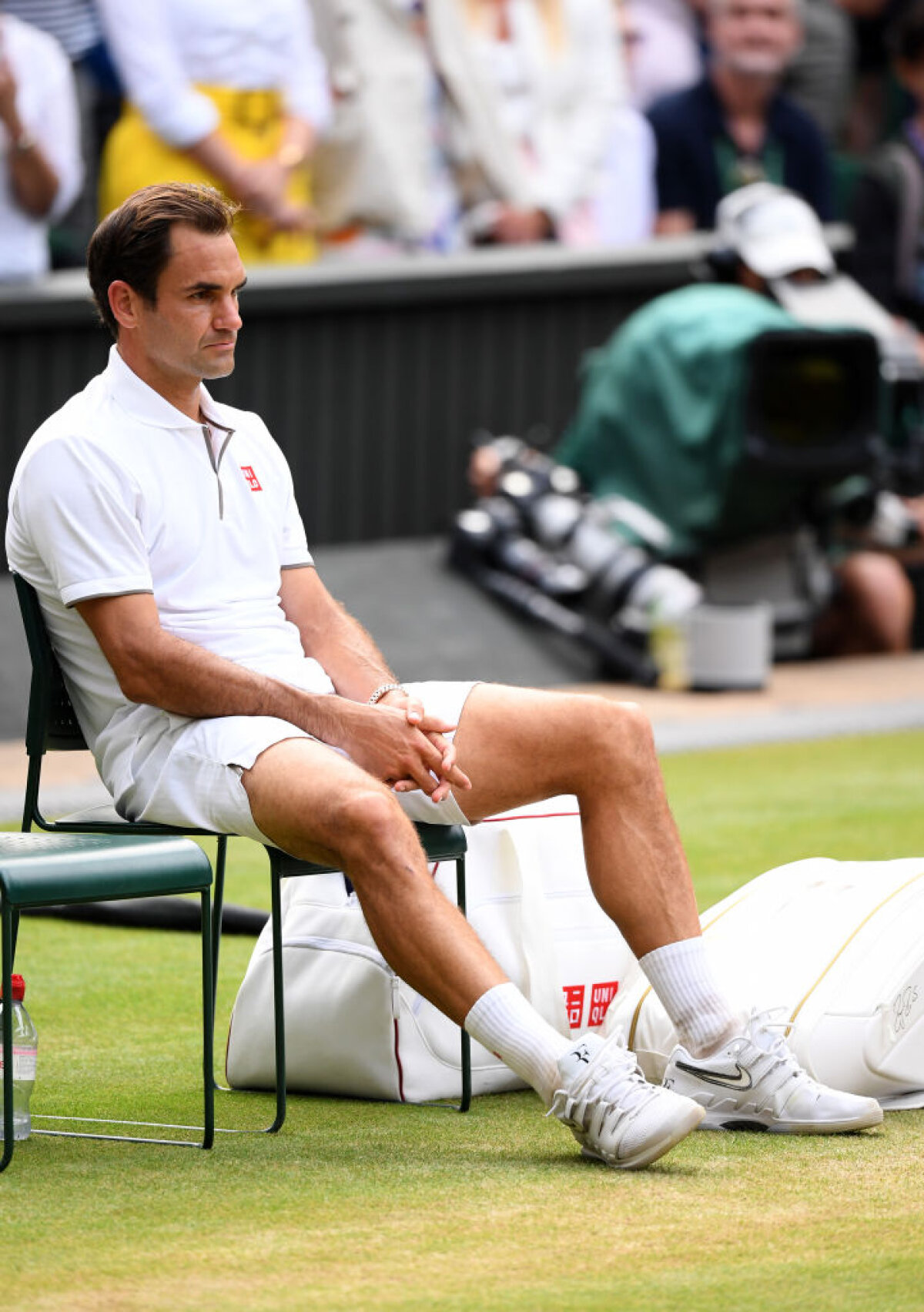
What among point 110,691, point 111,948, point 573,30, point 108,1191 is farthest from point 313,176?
point 108,1191

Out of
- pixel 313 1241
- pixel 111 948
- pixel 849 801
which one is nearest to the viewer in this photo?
pixel 313 1241

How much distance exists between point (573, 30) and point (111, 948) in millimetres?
6559

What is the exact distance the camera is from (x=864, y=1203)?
316 centimetres

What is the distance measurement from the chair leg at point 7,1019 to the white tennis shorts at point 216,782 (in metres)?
0.37

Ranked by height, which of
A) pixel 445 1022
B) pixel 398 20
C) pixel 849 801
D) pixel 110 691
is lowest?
pixel 849 801

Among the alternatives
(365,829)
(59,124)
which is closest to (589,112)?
(59,124)

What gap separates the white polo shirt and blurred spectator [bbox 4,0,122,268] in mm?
5587

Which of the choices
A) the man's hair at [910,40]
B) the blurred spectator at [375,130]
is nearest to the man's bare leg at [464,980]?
the blurred spectator at [375,130]

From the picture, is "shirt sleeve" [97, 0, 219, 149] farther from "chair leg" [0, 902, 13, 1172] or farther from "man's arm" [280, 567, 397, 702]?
"chair leg" [0, 902, 13, 1172]

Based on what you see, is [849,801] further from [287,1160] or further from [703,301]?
[287,1160]

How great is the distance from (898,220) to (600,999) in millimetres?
7390

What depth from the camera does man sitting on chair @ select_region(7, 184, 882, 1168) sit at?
338cm

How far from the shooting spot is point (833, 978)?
3822mm

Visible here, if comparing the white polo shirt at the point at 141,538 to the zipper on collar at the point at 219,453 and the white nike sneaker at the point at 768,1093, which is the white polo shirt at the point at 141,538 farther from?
the white nike sneaker at the point at 768,1093
